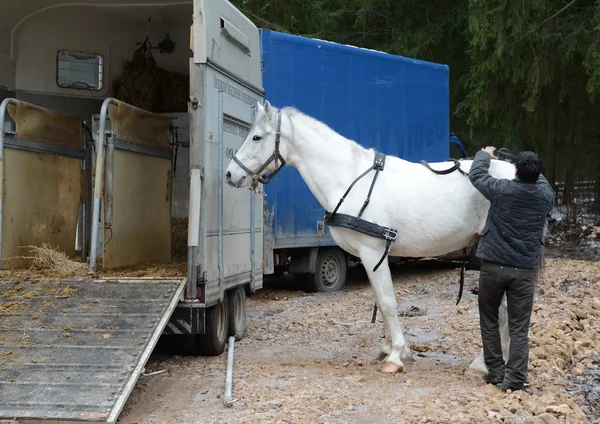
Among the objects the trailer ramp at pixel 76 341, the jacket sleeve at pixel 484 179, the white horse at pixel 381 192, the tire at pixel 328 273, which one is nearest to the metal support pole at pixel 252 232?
the white horse at pixel 381 192

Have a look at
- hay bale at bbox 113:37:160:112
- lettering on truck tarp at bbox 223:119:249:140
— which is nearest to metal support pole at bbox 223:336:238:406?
lettering on truck tarp at bbox 223:119:249:140

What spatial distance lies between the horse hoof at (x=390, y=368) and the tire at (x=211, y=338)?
1594 mm

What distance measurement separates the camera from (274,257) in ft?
38.6

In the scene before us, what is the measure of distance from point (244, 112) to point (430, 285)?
624 cm

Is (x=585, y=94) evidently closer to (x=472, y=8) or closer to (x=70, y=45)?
(x=472, y=8)

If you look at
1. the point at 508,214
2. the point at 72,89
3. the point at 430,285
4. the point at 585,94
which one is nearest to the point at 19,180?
the point at 72,89

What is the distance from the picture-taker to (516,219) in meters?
6.00

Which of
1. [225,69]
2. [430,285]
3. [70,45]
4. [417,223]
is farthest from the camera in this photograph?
[430,285]

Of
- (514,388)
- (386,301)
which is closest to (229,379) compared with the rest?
(386,301)

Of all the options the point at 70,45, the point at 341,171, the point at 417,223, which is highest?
the point at 70,45

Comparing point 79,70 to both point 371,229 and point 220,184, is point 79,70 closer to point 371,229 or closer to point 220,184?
point 220,184

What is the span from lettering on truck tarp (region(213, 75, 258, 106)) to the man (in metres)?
2.42

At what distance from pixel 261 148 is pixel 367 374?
2.08 metres

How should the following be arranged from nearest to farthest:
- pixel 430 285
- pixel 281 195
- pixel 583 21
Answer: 1. pixel 281 195
2. pixel 430 285
3. pixel 583 21
